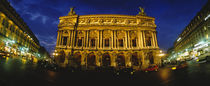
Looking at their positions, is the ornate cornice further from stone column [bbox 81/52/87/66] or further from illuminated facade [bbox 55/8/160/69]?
stone column [bbox 81/52/87/66]

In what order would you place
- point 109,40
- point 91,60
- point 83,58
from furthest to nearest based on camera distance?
1. point 109,40
2. point 91,60
3. point 83,58

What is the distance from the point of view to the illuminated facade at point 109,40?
2991 centimetres

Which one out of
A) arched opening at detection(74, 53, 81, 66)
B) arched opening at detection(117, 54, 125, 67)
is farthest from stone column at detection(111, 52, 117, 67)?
arched opening at detection(74, 53, 81, 66)

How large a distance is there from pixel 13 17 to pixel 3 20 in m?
5.25

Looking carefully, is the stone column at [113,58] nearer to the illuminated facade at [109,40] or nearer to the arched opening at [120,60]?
the illuminated facade at [109,40]

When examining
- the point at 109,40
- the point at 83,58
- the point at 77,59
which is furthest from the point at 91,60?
the point at 109,40

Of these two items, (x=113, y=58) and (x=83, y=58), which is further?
(x=113, y=58)

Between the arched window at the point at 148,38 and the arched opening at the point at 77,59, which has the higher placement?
the arched window at the point at 148,38

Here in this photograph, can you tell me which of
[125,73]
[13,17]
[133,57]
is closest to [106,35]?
[133,57]

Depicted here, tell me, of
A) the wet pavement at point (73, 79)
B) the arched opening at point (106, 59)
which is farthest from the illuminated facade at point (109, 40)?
the wet pavement at point (73, 79)

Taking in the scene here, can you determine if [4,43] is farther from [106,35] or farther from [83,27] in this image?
[106,35]

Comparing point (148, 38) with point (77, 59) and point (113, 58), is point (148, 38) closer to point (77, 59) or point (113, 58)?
point (113, 58)

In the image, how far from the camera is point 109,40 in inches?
1259

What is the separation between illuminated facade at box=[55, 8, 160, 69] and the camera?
2991 cm
